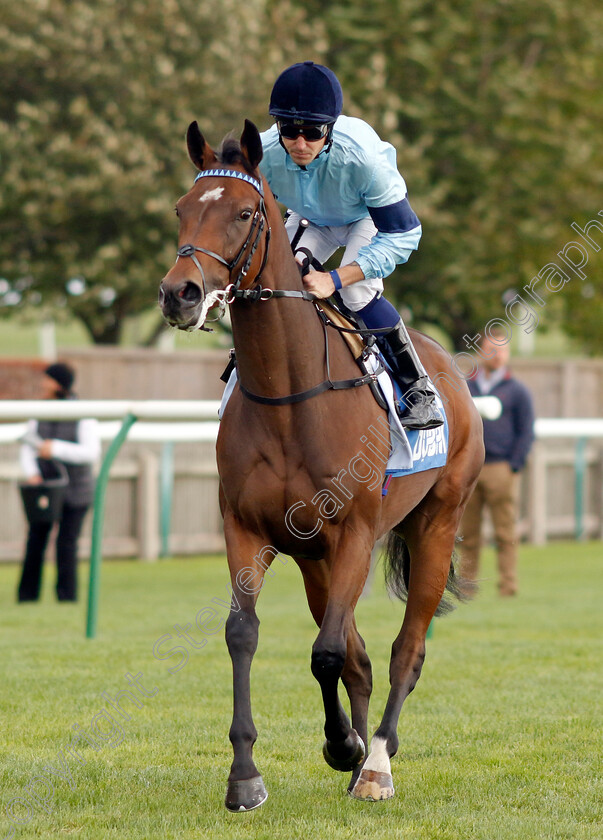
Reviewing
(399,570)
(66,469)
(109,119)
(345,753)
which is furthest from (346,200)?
(109,119)

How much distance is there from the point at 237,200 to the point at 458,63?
18.5 metres

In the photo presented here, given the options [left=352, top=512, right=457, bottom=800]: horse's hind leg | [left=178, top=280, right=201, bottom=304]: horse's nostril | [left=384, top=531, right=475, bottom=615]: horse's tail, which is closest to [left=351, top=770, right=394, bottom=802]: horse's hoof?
[left=352, top=512, right=457, bottom=800]: horse's hind leg

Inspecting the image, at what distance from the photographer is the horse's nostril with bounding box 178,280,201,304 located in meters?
3.49

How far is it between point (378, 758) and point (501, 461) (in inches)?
257

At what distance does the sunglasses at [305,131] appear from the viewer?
13.7ft

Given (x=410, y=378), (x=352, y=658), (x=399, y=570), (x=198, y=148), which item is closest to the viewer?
(x=198, y=148)

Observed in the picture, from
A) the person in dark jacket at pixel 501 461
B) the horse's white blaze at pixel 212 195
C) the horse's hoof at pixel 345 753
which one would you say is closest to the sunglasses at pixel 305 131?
the horse's white blaze at pixel 212 195

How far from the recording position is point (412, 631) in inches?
193

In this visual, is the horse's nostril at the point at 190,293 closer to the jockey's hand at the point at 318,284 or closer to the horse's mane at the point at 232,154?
the horse's mane at the point at 232,154

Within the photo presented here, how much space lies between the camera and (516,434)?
34.9 ft

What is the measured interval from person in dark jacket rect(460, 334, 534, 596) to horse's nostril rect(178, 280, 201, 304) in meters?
7.04

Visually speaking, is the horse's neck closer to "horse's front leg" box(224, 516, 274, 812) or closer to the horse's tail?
"horse's front leg" box(224, 516, 274, 812)

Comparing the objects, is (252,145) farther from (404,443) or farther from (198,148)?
(404,443)

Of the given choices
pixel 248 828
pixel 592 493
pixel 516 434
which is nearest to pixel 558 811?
pixel 248 828
